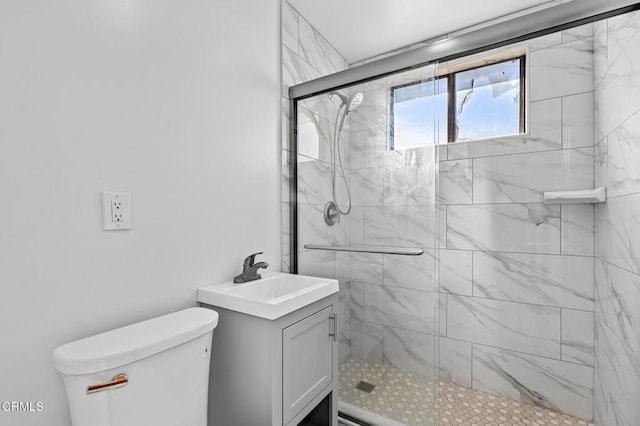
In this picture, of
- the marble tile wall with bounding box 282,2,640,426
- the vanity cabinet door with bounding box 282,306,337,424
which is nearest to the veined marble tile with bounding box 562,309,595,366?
the marble tile wall with bounding box 282,2,640,426

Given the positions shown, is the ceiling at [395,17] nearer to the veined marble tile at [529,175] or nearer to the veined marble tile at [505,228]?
the veined marble tile at [529,175]

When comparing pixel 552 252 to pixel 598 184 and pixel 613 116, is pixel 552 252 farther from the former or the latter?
pixel 613 116

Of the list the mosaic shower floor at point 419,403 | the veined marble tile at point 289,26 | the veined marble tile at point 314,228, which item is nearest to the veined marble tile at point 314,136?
the veined marble tile at point 314,228

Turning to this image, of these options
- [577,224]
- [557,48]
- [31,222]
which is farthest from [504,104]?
[31,222]

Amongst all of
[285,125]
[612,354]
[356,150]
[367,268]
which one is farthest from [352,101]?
[612,354]

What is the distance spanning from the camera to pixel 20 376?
2.74 ft

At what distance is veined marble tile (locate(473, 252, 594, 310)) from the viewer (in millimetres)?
1752

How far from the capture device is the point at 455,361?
208 cm

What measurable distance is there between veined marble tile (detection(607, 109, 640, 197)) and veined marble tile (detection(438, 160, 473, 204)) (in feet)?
2.26

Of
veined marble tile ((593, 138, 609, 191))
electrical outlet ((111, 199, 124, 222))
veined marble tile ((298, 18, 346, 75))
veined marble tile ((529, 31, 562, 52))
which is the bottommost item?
electrical outlet ((111, 199, 124, 222))

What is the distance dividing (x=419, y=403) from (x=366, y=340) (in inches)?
14.8

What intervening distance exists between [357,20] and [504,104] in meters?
1.11

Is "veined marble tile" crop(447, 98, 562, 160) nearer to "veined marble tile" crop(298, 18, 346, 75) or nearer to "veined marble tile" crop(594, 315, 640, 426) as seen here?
"veined marble tile" crop(594, 315, 640, 426)

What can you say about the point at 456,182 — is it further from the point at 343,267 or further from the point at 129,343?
the point at 129,343
